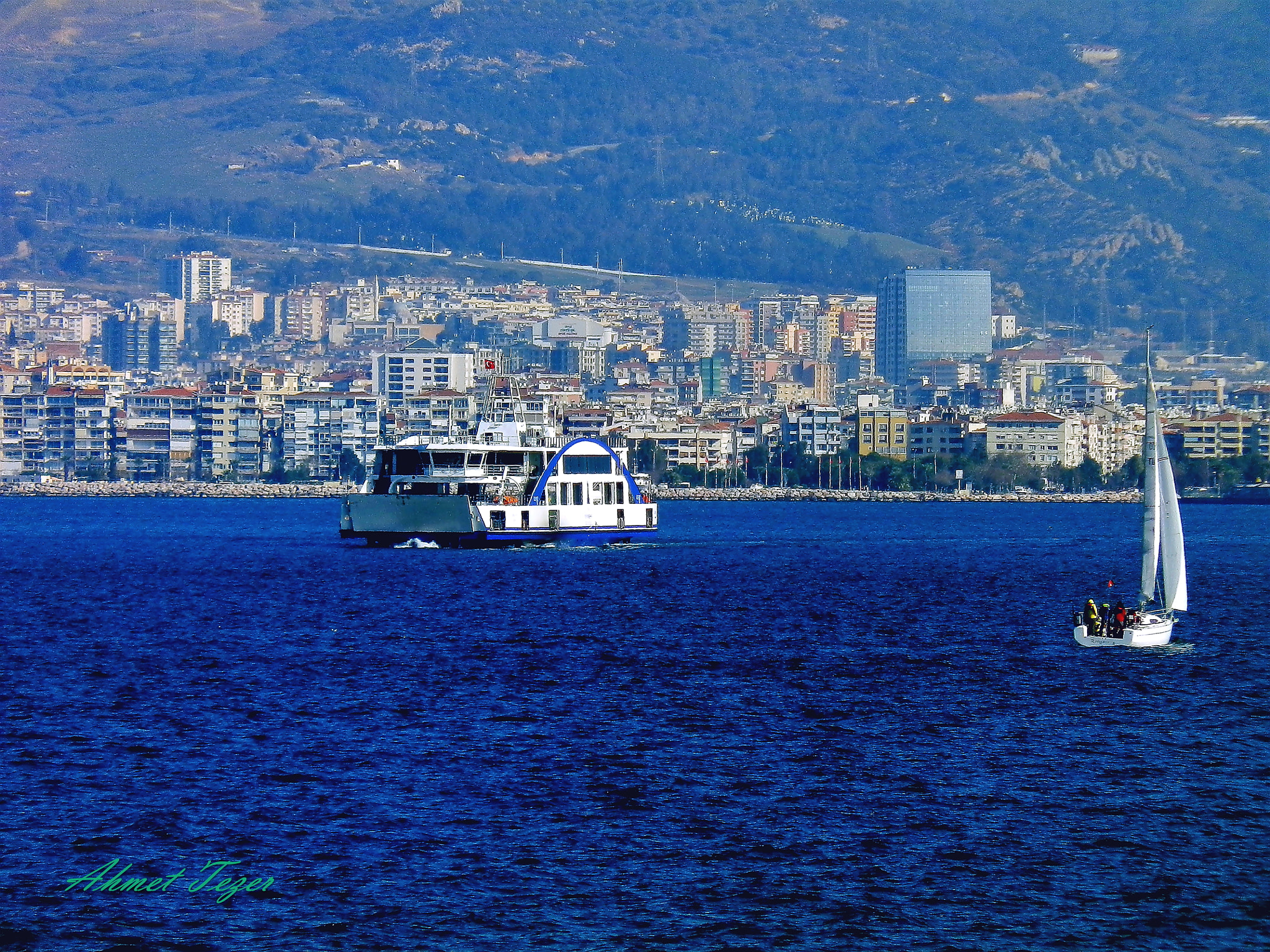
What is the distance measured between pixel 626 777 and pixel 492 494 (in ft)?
194

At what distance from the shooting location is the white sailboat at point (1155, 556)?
5072 centimetres

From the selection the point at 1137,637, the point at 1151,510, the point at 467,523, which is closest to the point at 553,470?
the point at 467,523

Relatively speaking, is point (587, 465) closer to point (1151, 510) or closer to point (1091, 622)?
point (1151, 510)

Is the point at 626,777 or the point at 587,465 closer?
the point at 626,777

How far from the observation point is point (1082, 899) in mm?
25609

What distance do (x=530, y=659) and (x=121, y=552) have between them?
5647cm

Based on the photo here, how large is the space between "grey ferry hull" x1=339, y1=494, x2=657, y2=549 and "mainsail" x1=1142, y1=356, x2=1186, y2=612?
41.4 m

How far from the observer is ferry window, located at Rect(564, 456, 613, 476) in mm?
91938

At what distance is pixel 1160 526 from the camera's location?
52625 mm

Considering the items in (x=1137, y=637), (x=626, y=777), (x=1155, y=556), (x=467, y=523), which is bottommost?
(x=626, y=777)
